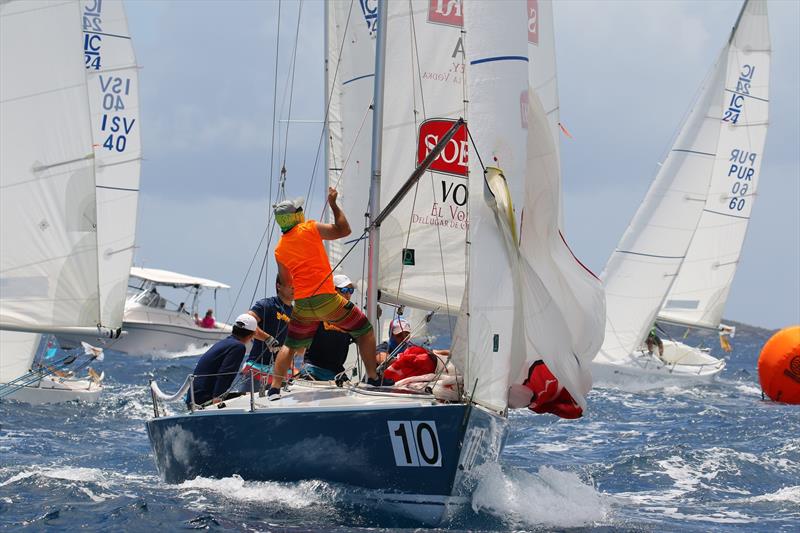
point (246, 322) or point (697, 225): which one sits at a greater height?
point (246, 322)

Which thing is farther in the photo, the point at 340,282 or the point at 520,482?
the point at 340,282

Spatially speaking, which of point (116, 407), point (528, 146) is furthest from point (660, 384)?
point (528, 146)

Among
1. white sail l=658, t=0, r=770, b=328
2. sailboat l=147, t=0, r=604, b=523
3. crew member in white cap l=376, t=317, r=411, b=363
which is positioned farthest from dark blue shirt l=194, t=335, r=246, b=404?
white sail l=658, t=0, r=770, b=328

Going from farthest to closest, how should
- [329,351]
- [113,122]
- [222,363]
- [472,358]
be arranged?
[113,122] → [329,351] → [222,363] → [472,358]

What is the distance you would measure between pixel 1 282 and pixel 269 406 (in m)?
3.71

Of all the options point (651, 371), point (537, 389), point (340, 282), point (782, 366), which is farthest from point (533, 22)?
point (651, 371)

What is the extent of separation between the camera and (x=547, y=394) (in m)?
8.72

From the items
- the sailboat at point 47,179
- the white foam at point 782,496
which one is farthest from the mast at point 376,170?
the white foam at point 782,496

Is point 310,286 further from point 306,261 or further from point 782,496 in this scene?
point 782,496

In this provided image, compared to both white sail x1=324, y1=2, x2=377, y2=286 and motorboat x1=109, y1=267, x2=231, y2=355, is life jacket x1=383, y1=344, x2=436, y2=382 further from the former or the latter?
motorboat x1=109, y1=267, x2=231, y2=355

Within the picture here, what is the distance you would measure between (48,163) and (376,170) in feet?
11.8

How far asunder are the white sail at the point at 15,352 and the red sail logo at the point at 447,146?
26.6ft

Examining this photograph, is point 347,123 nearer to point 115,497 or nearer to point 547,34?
point 547,34

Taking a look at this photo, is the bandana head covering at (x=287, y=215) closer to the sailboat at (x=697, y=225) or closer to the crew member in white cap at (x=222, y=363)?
the crew member in white cap at (x=222, y=363)
